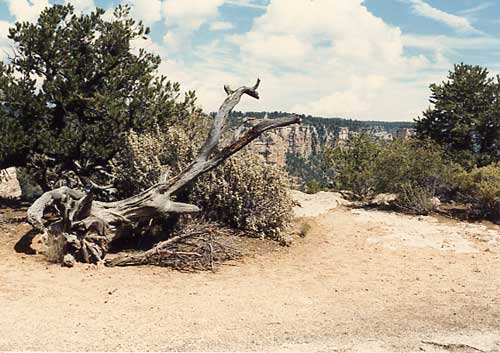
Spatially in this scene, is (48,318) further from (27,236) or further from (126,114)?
(126,114)

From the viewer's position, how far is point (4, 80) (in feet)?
34.7

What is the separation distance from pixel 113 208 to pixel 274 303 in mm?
3697

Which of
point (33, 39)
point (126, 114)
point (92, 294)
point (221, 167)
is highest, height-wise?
point (33, 39)

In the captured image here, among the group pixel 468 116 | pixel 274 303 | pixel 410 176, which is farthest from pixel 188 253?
pixel 468 116

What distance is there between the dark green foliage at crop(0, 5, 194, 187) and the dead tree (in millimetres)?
1799

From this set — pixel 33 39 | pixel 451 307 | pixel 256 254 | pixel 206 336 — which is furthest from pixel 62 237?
pixel 451 307

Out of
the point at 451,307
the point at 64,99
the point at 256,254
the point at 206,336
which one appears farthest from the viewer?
the point at 64,99

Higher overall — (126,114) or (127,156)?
(126,114)

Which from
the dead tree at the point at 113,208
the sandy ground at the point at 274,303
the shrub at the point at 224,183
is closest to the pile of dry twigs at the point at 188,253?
the sandy ground at the point at 274,303

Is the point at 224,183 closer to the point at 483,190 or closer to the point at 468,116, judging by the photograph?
the point at 483,190

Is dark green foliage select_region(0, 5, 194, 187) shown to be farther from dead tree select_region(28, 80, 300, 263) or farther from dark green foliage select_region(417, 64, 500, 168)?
dark green foliage select_region(417, 64, 500, 168)

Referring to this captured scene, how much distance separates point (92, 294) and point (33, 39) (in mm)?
6209

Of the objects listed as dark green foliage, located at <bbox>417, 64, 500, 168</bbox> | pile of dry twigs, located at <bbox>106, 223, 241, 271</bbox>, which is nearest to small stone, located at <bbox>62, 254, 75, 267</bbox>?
pile of dry twigs, located at <bbox>106, 223, 241, 271</bbox>

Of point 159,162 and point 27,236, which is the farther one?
point 159,162
